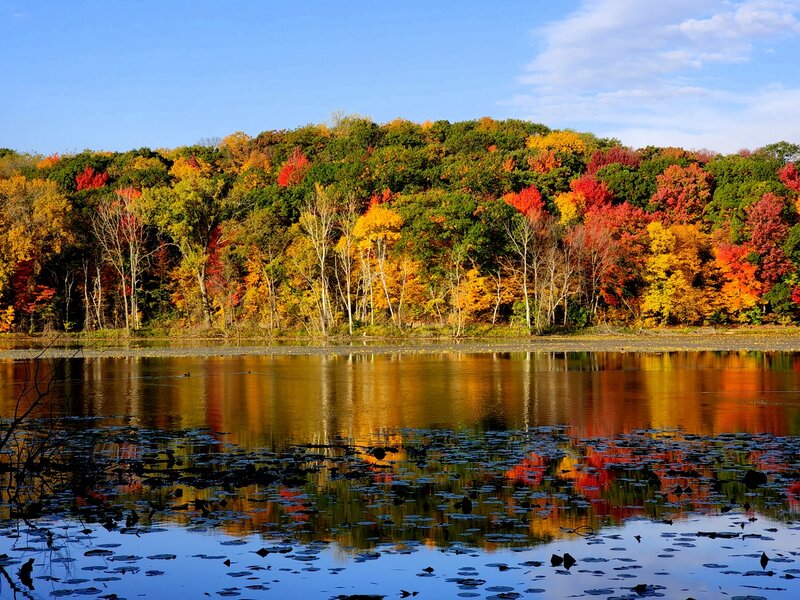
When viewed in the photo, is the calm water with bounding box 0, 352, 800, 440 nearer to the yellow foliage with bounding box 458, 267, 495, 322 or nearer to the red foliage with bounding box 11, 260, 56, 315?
the yellow foliage with bounding box 458, 267, 495, 322

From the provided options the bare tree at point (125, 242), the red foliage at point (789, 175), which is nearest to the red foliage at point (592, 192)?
the red foliage at point (789, 175)

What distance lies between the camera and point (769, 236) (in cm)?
6944

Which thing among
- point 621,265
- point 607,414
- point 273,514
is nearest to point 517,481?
point 273,514

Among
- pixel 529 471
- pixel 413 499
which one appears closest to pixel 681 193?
pixel 529 471

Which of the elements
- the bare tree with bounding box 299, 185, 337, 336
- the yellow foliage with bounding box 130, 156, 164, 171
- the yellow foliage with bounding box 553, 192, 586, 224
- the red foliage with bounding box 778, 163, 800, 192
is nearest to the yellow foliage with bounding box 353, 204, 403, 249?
the bare tree with bounding box 299, 185, 337, 336

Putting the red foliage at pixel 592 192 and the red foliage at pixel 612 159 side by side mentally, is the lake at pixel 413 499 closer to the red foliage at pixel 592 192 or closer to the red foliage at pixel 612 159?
the red foliage at pixel 592 192

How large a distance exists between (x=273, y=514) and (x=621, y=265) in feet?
205

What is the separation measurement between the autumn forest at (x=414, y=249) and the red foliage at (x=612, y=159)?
3.95 meters

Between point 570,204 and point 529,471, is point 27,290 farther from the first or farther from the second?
point 529,471

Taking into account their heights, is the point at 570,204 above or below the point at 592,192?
below

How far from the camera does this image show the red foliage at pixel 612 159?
89000 millimetres

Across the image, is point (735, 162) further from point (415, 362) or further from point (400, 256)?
point (415, 362)

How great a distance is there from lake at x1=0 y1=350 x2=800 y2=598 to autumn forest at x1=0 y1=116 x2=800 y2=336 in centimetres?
4443

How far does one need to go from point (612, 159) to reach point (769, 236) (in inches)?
1009
